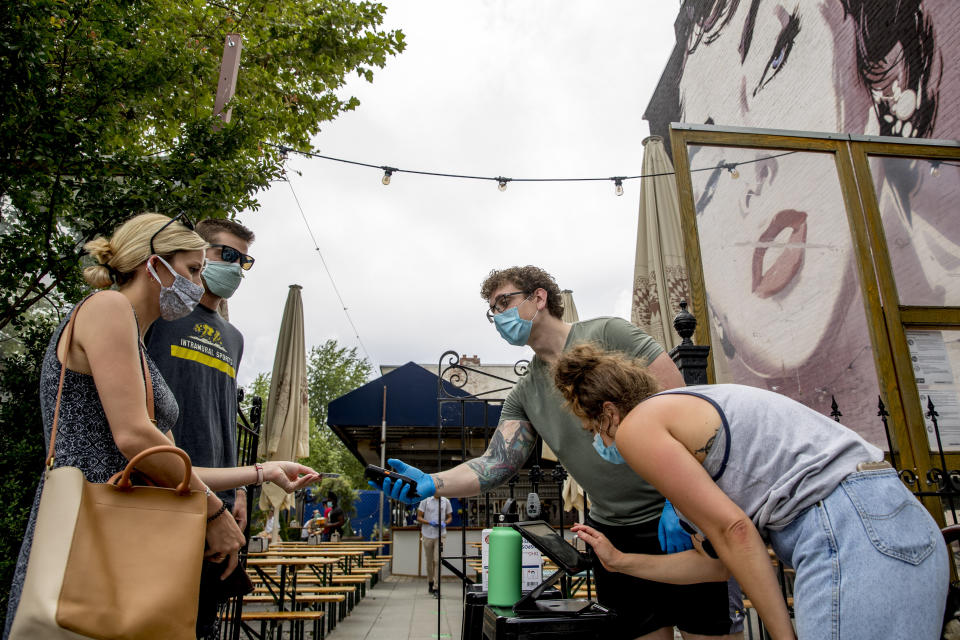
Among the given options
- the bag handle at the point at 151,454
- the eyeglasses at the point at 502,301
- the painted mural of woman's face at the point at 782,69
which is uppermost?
the painted mural of woman's face at the point at 782,69

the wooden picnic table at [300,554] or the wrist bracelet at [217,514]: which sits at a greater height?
the wrist bracelet at [217,514]

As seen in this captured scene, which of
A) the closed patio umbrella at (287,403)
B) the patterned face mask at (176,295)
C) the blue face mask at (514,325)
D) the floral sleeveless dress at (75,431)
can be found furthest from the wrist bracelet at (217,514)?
the closed patio umbrella at (287,403)

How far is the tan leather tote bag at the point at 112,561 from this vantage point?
1.09 meters

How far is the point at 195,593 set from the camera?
1264mm

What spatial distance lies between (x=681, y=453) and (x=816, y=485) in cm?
28

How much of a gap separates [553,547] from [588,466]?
0.47 metres

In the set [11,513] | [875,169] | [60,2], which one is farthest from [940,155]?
[11,513]

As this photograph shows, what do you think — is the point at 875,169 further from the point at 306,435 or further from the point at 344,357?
the point at 344,357

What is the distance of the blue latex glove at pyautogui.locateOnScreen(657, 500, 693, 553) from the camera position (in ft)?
5.78

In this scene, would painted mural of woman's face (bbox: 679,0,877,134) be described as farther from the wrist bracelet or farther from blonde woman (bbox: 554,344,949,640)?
the wrist bracelet

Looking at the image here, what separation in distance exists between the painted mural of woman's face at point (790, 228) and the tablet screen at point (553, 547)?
2.38 m

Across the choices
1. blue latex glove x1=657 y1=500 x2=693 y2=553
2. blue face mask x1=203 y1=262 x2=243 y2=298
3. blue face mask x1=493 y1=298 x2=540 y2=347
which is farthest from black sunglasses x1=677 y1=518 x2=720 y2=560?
→ blue face mask x1=203 y1=262 x2=243 y2=298

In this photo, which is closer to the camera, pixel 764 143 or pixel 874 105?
pixel 764 143

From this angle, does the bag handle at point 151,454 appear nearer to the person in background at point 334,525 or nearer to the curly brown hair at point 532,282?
the curly brown hair at point 532,282
